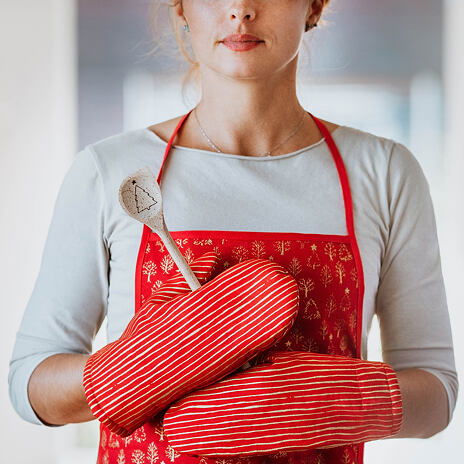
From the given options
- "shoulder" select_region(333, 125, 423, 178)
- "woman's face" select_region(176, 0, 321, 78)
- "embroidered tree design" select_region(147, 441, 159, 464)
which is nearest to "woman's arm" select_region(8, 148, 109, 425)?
"embroidered tree design" select_region(147, 441, 159, 464)

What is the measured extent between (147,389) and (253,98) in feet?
1.30

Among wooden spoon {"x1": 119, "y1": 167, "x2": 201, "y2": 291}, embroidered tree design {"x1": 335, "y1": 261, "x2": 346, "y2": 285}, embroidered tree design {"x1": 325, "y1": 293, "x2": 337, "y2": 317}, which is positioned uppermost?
wooden spoon {"x1": 119, "y1": 167, "x2": 201, "y2": 291}

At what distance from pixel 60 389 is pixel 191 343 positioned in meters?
0.24

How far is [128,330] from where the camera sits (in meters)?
0.80

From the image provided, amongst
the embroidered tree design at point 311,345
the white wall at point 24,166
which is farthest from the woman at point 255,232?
the white wall at point 24,166

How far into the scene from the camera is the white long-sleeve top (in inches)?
36.8

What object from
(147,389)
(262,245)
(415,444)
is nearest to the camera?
(147,389)

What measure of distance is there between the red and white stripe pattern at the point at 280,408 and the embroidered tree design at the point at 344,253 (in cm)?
16

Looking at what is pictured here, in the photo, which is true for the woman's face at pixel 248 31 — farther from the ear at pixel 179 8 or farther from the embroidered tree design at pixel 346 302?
the embroidered tree design at pixel 346 302

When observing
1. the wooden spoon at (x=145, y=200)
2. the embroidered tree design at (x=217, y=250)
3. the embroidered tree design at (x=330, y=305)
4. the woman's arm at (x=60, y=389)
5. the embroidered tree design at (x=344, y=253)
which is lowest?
the woman's arm at (x=60, y=389)

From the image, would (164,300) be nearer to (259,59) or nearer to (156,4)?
(259,59)

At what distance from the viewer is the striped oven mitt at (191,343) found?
2.39 feet

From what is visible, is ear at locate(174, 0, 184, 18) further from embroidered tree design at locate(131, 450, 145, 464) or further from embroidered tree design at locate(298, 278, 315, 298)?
embroidered tree design at locate(131, 450, 145, 464)

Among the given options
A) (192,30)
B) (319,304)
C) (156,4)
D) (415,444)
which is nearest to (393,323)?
(319,304)
